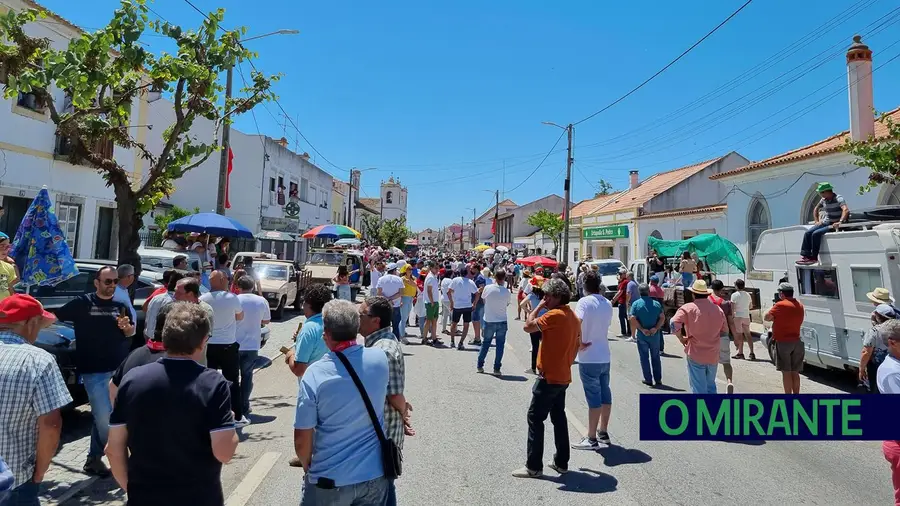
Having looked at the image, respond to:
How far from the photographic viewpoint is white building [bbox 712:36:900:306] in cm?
1611

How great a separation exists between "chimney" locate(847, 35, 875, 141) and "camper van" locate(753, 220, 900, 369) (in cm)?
864

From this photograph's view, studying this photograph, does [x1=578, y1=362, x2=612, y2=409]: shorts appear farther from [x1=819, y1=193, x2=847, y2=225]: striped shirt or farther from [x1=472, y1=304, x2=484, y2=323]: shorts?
[x1=472, y1=304, x2=484, y2=323]: shorts

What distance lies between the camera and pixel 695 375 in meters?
6.65

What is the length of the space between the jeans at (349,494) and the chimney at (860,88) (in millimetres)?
18632

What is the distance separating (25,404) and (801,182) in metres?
21.2

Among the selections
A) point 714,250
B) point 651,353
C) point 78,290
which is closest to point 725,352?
point 651,353

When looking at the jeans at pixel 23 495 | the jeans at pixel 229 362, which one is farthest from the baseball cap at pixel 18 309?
the jeans at pixel 229 362

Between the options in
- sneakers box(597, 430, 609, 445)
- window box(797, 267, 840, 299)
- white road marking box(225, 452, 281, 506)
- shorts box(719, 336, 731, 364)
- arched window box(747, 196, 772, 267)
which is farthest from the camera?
arched window box(747, 196, 772, 267)

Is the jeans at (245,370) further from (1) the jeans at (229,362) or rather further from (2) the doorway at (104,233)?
(2) the doorway at (104,233)

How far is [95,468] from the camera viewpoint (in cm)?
479

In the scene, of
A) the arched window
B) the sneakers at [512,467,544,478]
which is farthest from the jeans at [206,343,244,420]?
the arched window

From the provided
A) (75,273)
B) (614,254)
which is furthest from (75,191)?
(614,254)

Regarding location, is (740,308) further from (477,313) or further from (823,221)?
(477,313)

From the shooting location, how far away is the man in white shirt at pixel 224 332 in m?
6.00
